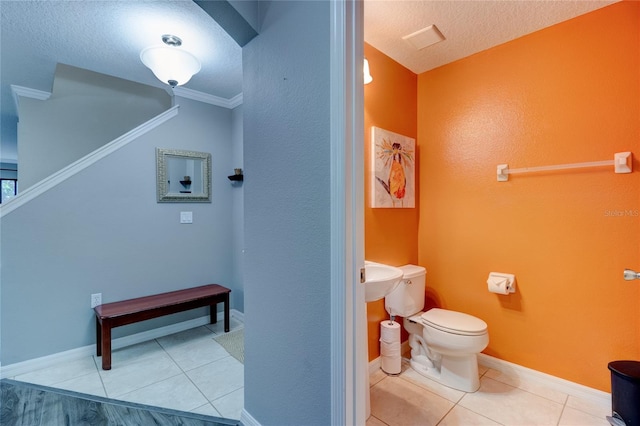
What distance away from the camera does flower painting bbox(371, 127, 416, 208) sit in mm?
2051

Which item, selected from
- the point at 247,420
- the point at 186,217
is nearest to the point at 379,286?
the point at 247,420

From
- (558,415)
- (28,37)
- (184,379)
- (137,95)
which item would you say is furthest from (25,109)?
(558,415)

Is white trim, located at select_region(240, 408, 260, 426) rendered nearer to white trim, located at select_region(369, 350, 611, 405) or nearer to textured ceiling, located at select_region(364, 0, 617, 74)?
white trim, located at select_region(369, 350, 611, 405)

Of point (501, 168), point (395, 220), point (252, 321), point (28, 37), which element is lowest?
point (252, 321)

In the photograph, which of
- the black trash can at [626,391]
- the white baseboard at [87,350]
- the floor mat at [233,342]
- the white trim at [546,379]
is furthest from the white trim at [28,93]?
the black trash can at [626,391]

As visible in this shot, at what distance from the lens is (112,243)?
2.41 metres

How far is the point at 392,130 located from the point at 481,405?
193 cm

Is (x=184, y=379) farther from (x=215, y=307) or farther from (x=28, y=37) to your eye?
(x=28, y=37)

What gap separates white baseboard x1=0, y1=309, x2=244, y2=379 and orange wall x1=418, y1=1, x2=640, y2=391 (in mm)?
2205

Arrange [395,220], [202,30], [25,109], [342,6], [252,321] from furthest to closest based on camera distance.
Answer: [25,109], [395,220], [202,30], [252,321], [342,6]

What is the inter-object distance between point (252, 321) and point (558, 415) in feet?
5.99

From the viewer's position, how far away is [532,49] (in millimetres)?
1936

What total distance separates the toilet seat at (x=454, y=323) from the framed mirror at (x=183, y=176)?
7.76 ft

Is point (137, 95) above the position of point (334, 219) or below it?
above
